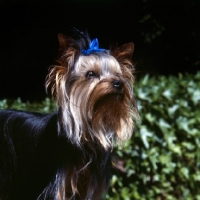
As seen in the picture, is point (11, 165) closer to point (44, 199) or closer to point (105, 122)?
point (44, 199)

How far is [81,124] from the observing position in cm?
473

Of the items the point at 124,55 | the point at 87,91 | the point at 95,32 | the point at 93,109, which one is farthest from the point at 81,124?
the point at 95,32

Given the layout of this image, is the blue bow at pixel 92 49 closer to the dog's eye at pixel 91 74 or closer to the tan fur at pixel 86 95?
the tan fur at pixel 86 95

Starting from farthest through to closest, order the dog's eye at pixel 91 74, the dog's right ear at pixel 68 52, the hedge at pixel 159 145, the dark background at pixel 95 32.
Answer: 1. the dark background at pixel 95 32
2. the hedge at pixel 159 145
3. the dog's eye at pixel 91 74
4. the dog's right ear at pixel 68 52

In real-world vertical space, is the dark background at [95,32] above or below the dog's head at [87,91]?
below

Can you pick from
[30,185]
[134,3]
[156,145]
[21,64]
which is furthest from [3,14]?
[30,185]

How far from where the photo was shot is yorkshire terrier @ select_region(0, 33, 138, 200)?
471cm

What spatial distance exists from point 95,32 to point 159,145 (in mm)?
4201

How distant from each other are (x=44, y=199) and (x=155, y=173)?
1.91 meters

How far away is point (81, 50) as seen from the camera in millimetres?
4848

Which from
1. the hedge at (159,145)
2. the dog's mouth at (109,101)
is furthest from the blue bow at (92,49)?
the hedge at (159,145)

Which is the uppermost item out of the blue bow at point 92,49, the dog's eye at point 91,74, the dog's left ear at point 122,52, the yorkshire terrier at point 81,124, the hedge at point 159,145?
the blue bow at point 92,49

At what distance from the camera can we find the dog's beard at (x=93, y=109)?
15.4 ft

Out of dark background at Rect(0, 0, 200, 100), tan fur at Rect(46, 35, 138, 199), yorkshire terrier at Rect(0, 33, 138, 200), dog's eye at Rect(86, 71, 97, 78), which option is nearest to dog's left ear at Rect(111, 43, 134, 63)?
yorkshire terrier at Rect(0, 33, 138, 200)
